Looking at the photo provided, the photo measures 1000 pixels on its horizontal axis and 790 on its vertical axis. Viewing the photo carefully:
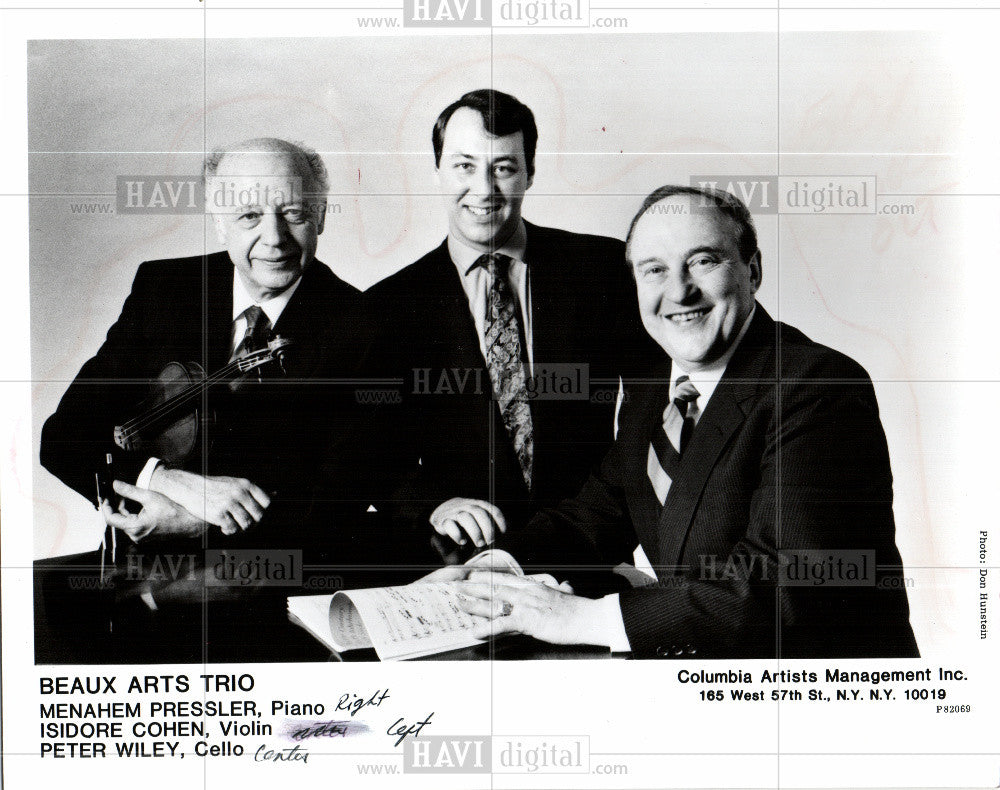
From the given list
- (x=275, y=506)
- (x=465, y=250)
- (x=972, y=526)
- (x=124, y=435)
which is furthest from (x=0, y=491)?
(x=972, y=526)

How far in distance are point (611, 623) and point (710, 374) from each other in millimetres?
721

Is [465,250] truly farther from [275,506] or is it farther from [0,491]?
[0,491]

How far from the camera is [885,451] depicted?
8.05ft

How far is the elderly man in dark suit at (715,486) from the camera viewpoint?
94.6 inches

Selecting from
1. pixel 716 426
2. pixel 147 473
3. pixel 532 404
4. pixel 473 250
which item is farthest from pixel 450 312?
pixel 147 473

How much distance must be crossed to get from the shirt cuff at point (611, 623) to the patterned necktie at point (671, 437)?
304mm

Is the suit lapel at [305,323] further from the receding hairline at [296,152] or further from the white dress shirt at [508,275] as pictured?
the white dress shirt at [508,275]

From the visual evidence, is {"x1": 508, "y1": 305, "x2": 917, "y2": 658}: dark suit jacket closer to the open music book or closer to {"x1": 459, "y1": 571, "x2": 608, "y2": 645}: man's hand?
{"x1": 459, "y1": 571, "x2": 608, "y2": 645}: man's hand

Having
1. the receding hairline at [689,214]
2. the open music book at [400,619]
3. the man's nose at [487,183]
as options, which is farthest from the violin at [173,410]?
the receding hairline at [689,214]

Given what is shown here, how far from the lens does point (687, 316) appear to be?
2.41m

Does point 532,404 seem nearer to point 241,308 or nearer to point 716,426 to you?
point 716,426

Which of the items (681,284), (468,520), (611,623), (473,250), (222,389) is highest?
(473,250)

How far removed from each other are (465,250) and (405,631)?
1039 mm

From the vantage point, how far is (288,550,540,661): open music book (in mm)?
2418
